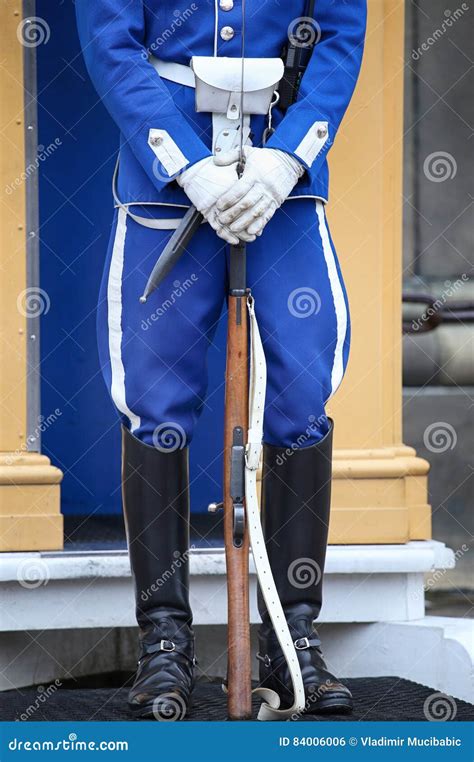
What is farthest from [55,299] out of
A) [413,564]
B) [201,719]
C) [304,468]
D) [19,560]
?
[201,719]

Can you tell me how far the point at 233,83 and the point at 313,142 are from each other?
156 mm

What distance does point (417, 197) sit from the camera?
480 centimetres

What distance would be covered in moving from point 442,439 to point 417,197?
852mm

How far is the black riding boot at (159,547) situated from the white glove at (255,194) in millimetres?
395

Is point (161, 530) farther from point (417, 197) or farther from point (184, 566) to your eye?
point (417, 197)
